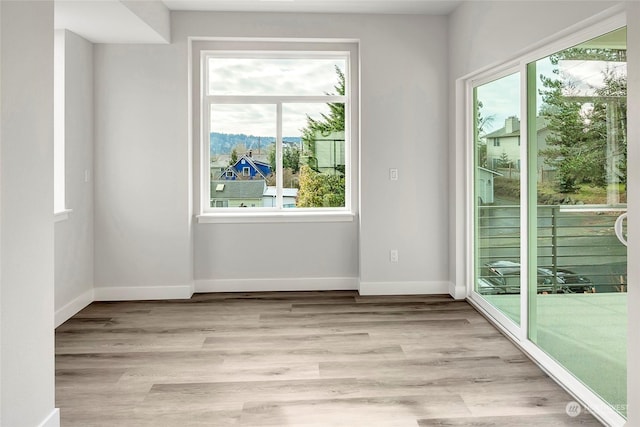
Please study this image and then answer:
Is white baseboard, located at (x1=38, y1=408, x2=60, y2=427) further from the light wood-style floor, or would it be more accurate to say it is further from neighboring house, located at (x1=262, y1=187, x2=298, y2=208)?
neighboring house, located at (x1=262, y1=187, x2=298, y2=208)

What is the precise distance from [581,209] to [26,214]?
259 centimetres

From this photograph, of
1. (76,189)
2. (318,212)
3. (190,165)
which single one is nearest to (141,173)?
(190,165)

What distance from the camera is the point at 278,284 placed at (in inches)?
187

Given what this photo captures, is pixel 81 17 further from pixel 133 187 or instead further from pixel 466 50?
pixel 466 50

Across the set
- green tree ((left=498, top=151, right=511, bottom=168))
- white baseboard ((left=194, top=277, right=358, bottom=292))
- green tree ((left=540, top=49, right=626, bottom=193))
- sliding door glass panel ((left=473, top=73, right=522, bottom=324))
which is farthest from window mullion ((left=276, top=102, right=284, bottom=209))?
green tree ((left=540, top=49, right=626, bottom=193))

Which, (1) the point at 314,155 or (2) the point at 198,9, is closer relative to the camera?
(2) the point at 198,9

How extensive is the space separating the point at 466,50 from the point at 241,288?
2941 mm

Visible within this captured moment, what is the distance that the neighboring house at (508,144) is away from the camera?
3018 millimetres

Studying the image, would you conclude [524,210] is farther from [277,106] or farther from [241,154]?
[241,154]

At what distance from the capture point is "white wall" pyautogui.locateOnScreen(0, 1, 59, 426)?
179 cm

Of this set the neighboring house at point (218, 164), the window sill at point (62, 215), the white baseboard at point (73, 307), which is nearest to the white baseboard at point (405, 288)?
the neighboring house at point (218, 164)

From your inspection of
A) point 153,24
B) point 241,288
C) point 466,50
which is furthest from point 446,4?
point 241,288

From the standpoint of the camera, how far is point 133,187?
14.6 ft

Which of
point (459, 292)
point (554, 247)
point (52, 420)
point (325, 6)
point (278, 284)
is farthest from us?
point (278, 284)
